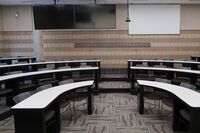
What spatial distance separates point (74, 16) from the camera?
7.59 meters

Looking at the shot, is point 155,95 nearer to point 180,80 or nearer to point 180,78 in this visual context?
point 180,80

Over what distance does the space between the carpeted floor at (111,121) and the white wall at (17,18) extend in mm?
5708

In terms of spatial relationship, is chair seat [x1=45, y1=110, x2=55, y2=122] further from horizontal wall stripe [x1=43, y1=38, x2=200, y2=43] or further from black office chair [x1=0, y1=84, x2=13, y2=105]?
horizontal wall stripe [x1=43, y1=38, x2=200, y2=43]

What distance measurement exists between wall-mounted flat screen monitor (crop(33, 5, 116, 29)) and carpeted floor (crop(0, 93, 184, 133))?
4.02 m

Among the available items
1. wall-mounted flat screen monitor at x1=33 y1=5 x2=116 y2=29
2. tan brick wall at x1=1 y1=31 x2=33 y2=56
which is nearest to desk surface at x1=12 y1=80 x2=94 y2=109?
wall-mounted flat screen monitor at x1=33 y1=5 x2=116 y2=29

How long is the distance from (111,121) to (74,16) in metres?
5.14

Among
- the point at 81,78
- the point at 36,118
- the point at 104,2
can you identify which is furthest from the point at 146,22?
the point at 36,118

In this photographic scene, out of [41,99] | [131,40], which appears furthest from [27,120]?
[131,40]

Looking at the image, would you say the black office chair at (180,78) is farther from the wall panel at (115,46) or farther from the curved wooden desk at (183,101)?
the wall panel at (115,46)

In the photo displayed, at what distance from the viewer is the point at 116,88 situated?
20.5ft

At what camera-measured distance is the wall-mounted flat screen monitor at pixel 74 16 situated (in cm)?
743

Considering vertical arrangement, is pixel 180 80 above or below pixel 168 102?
above

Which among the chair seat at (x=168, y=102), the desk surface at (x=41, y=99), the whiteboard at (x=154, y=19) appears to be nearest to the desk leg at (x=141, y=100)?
the chair seat at (x=168, y=102)

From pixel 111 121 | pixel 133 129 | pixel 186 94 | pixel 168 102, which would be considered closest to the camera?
pixel 186 94
